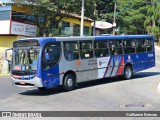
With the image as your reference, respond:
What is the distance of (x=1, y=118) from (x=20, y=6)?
28.7m

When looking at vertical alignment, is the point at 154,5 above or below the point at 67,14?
above

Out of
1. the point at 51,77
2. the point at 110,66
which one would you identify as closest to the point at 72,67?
the point at 51,77

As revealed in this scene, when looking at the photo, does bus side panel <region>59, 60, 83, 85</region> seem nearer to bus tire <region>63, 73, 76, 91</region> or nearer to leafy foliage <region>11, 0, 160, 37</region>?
bus tire <region>63, 73, 76, 91</region>

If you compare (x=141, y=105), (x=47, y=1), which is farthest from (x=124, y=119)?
(x=47, y=1)

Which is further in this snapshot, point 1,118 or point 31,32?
point 31,32

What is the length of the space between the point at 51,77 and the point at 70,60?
166 cm

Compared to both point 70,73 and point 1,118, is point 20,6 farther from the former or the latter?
point 1,118

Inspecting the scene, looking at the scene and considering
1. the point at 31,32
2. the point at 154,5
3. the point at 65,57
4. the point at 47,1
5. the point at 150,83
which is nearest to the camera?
the point at 65,57

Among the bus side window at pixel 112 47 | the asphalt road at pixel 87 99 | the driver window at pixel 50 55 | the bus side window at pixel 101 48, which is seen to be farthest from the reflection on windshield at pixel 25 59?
the bus side window at pixel 112 47

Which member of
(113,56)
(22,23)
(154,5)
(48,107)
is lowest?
(48,107)

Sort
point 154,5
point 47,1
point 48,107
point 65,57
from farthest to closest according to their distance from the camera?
point 154,5, point 47,1, point 65,57, point 48,107

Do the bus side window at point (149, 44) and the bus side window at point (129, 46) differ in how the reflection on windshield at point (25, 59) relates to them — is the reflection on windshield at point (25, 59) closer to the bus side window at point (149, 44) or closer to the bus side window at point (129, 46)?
the bus side window at point (129, 46)

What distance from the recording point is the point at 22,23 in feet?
124

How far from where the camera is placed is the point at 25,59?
52.3ft
